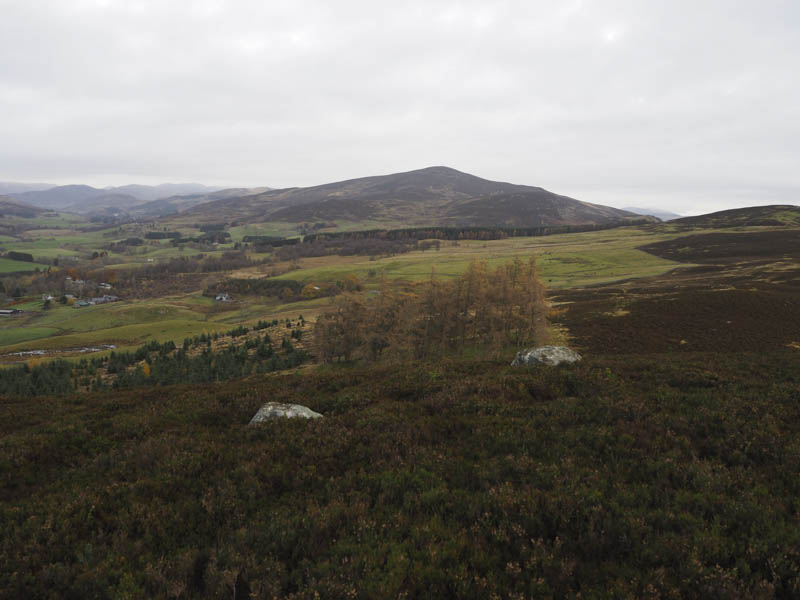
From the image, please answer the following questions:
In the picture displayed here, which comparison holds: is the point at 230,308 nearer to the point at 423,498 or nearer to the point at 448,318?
the point at 448,318

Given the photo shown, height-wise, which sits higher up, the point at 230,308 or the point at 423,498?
the point at 423,498

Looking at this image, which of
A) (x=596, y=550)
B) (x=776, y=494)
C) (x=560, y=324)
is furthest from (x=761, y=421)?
(x=560, y=324)

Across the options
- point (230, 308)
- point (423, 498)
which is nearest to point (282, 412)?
point (423, 498)

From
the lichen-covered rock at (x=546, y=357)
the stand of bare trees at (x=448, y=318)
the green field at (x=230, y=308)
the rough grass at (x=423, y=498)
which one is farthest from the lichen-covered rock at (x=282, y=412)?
the green field at (x=230, y=308)

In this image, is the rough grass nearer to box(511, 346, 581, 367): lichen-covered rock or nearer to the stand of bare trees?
box(511, 346, 581, 367): lichen-covered rock

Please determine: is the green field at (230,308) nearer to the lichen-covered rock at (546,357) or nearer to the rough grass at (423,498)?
the lichen-covered rock at (546,357)

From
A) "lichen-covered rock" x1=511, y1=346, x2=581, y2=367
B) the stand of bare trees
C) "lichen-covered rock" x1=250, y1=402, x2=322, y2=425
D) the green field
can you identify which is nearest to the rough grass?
"lichen-covered rock" x1=250, y1=402, x2=322, y2=425
